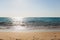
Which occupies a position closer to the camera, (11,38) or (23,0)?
(11,38)

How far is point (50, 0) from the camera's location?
18.3 ft

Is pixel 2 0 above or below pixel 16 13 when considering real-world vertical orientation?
above

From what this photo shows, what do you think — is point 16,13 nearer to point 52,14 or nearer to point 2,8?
point 2,8

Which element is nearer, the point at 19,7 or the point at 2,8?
the point at 2,8

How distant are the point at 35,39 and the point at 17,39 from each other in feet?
1.54

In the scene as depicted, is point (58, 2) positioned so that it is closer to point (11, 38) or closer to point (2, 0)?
point (2, 0)

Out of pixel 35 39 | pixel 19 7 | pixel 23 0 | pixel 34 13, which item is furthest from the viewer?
pixel 34 13

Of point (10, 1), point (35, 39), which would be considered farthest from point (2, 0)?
point (35, 39)

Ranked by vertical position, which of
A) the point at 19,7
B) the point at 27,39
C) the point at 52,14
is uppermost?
the point at 19,7

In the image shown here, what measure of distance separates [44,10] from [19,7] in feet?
3.74

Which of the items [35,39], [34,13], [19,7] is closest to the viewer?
[35,39]

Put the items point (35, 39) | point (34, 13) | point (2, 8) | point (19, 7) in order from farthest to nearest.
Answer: point (34, 13)
point (19, 7)
point (2, 8)
point (35, 39)

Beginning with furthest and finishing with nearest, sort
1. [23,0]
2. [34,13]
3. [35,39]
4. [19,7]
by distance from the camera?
[34,13] < [19,7] < [23,0] < [35,39]

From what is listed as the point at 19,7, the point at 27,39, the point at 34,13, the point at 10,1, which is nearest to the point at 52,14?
the point at 34,13
